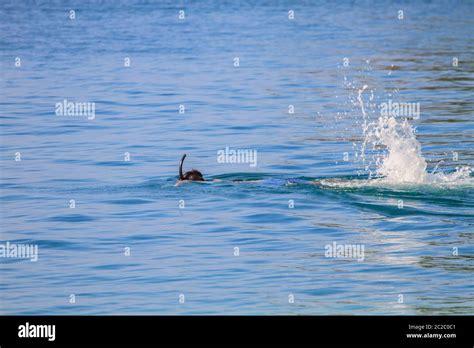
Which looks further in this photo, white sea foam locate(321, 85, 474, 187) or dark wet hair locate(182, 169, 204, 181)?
white sea foam locate(321, 85, 474, 187)

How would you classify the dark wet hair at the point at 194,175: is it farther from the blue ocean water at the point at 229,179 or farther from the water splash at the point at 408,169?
the water splash at the point at 408,169

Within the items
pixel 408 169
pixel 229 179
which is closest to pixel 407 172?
pixel 408 169

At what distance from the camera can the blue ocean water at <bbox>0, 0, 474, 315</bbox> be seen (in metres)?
12.7

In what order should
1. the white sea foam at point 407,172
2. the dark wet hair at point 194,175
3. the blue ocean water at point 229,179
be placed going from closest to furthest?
the blue ocean water at point 229,179, the dark wet hair at point 194,175, the white sea foam at point 407,172

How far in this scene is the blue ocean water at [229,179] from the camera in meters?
12.7

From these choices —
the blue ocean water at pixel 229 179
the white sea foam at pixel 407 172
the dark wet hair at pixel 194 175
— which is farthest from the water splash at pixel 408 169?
the dark wet hair at pixel 194 175

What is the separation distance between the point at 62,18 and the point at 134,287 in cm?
3522

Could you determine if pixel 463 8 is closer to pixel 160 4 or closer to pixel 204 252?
pixel 160 4

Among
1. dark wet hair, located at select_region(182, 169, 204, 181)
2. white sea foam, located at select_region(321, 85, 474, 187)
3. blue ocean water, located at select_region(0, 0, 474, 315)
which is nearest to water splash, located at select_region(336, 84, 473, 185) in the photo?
white sea foam, located at select_region(321, 85, 474, 187)

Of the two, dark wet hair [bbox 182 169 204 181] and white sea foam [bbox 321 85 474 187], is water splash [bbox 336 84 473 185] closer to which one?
white sea foam [bbox 321 85 474 187]

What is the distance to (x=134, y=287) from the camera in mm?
12688

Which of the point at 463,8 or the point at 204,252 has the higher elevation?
the point at 463,8
